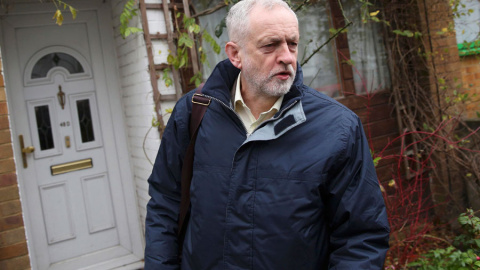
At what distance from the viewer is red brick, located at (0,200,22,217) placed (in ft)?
10.3

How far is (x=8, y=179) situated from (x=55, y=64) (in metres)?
1.40

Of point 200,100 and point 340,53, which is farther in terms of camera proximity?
point 340,53

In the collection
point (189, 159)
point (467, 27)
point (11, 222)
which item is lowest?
point (11, 222)

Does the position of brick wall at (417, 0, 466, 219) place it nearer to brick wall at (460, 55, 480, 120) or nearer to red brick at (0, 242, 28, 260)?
brick wall at (460, 55, 480, 120)

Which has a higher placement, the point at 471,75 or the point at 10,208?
the point at 471,75

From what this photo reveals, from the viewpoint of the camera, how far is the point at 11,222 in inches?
124

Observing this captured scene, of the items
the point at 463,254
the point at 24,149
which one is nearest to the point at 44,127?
the point at 24,149

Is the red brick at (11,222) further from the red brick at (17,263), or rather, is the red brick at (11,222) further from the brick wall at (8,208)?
the red brick at (17,263)

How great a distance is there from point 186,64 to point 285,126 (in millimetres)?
2172

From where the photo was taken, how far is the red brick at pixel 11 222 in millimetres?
3125

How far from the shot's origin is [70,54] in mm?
4234

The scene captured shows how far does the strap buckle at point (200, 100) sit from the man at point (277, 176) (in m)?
0.03

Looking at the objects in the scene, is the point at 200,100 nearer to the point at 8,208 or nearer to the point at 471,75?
the point at 8,208

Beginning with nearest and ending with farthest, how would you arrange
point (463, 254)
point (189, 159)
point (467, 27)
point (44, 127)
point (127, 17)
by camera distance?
point (189, 159) < point (463, 254) < point (127, 17) < point (44, 127) < point (467, 27)
